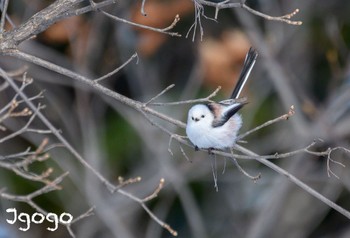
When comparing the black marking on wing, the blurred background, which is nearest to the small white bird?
the black marking on wing

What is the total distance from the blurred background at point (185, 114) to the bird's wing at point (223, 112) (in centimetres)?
234

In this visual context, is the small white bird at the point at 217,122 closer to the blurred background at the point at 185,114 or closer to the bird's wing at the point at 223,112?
the bird's wing at the point at 223,112

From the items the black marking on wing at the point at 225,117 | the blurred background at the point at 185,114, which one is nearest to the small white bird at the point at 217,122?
the black marking on wing at the point at 225,117

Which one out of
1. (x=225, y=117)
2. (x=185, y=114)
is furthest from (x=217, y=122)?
(x=185, y=114)

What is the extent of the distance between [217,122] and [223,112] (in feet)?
0.21

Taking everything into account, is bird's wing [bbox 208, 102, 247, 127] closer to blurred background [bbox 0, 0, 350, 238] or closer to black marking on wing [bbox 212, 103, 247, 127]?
black marking on wing [bbox 212, 103, 247, 127]

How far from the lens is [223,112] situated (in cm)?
357

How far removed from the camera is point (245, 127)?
6430mm

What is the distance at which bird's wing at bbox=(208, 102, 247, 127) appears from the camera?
3.52 metres

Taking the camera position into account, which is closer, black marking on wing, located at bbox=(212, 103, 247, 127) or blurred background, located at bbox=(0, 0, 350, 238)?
black marking on wing, located at bbox=(212, 103, 247, 127)

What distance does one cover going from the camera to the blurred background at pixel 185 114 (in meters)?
6.18

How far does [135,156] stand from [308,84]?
5.30ft

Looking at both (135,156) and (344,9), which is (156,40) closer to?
(135,156)

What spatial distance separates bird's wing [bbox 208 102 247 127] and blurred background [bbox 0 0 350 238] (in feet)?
7.69
